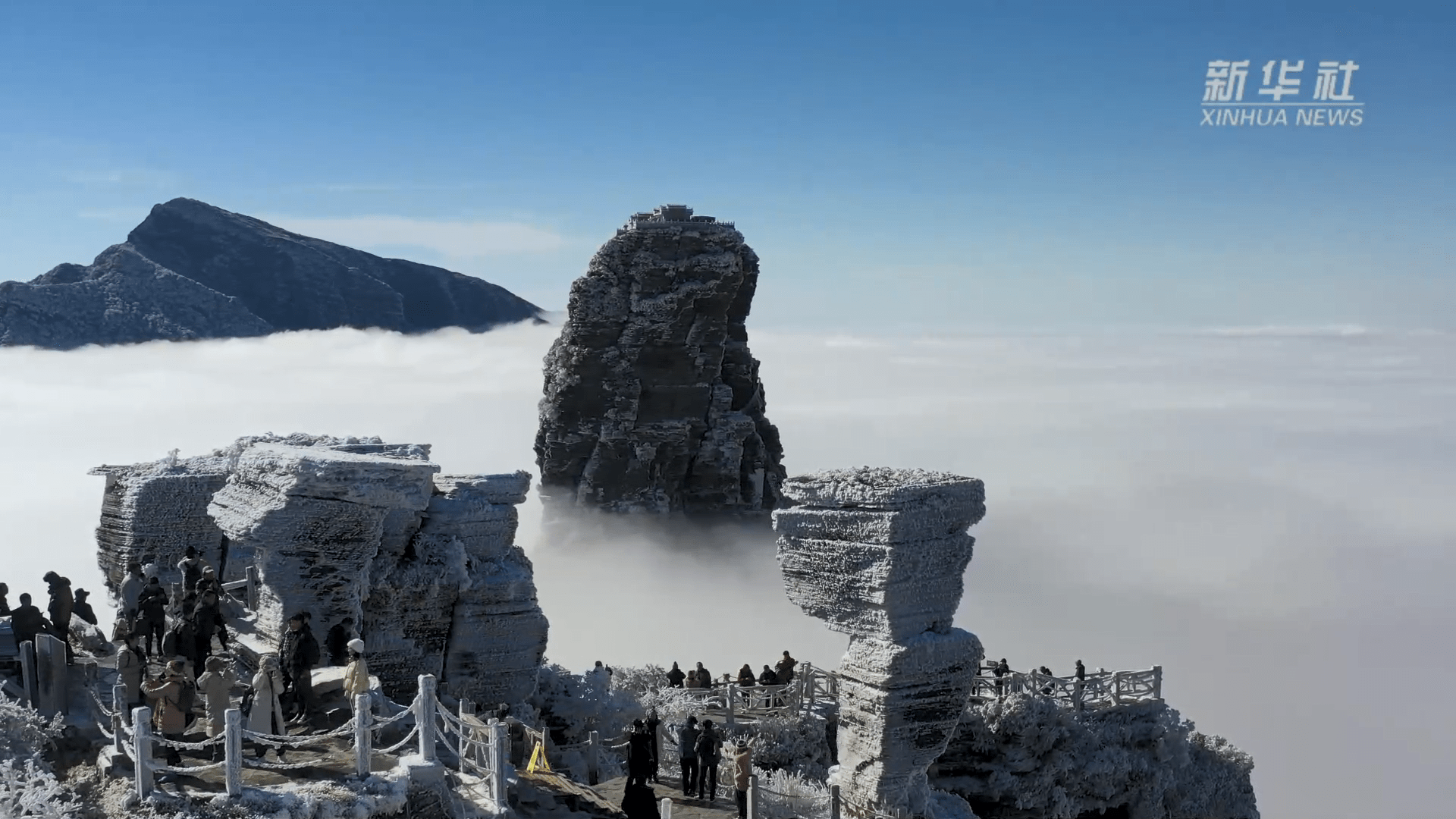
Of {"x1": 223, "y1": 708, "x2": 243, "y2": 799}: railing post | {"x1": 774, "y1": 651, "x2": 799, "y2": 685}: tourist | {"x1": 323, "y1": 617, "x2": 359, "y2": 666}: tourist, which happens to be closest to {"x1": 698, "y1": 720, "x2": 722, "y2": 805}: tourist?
{"x1": 323, "y1": 617, "x2": 359, "y2": 666}: tourist

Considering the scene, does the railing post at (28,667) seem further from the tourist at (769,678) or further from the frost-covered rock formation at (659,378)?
the frost-covered rock formation at (659,378)

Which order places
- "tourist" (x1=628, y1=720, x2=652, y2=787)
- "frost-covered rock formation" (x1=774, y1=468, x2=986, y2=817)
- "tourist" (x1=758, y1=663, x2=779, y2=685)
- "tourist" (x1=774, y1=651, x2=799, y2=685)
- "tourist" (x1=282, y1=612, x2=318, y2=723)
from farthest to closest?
1. "tourist" (x1=774, y1=651, x2=799, y2=685)
2. "tourist" (x1=758, y1=663, x2=779, y2=685)
3. "frost-covered rock formation" (x1=774, y1=468, x2=986, y2=817)
4. "tourist" (x1=628, y1=720, x2=652, y2=787)
5. "tourist" (x1=282, y1=612, x2=318, y2=723)

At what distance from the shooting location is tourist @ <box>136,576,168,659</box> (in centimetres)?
1639

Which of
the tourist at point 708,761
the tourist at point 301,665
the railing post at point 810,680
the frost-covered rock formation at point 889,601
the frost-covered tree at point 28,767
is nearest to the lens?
the frost-covered tree at point 28,767

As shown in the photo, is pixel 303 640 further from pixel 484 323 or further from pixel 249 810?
pixel 484 323

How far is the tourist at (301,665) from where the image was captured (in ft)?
46.5

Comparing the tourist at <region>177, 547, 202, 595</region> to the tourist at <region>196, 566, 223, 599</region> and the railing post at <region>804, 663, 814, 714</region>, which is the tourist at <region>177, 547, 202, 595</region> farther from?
the railing post at <region>804, 663, 814, 714</region>

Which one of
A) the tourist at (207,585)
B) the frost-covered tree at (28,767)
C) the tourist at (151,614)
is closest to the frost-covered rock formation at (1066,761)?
the tourist at (207,585)

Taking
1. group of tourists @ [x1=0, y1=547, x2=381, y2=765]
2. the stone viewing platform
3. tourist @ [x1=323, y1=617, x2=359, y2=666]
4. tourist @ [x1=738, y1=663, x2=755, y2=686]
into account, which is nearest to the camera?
group of tourists @ [x1=0, y1=547, x2=381, y2=765]

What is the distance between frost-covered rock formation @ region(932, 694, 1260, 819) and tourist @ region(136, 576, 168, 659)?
45.6ft

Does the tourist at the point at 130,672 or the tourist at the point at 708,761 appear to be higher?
the tourist at the point at 130,672

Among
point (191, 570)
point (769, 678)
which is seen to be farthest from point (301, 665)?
point (769, 678)

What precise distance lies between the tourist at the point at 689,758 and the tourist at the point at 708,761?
Result: 0.22 feet

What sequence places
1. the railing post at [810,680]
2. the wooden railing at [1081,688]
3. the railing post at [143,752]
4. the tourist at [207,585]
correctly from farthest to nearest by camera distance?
the railing post at [810,680] < the wooden railing at [1081,688] < the tourist at [207,585] < the railing post at [143,752]
